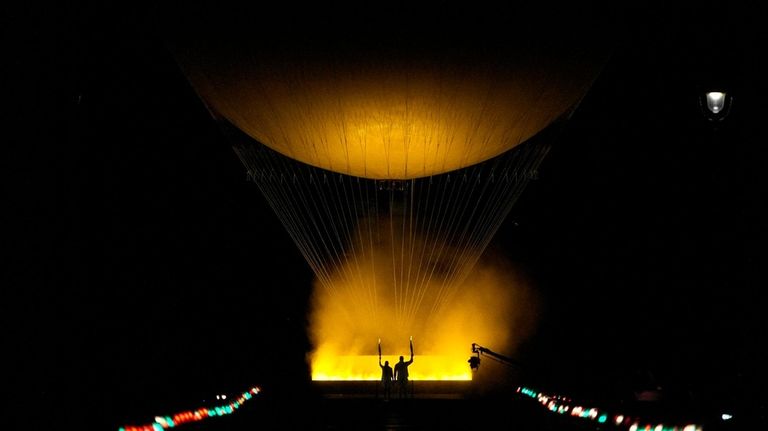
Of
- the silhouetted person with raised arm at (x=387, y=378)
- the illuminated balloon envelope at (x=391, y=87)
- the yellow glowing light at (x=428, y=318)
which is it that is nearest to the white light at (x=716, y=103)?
the illuminated balloon envelope at (x=391, y=87)

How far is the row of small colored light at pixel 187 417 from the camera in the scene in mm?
6766

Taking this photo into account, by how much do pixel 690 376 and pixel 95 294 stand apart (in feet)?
31.9

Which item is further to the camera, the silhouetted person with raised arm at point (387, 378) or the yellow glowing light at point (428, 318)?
the yellow glowing light at point (428, 318)

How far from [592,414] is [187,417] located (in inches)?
175

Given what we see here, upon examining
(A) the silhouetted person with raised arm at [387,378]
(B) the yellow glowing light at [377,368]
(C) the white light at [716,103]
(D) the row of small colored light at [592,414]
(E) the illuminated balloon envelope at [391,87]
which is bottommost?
(D) the row of small colored light at [592,414]

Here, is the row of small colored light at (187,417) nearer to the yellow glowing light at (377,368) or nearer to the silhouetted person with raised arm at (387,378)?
the silhouetted person with raised arm at (387,378)

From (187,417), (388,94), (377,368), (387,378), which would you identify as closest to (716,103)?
(388,94)

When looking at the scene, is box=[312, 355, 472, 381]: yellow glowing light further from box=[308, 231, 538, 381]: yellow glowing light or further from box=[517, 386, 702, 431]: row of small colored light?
box=[517, 386, 702, 431]: row of small colored light

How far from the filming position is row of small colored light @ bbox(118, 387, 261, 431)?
22.2 feet

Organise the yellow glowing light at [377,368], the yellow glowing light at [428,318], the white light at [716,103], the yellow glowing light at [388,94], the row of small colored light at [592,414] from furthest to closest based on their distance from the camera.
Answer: the yellow glowing light at [428,318] < the yellow glowing light at [377,368] < the yellow glowing light at [388,94] < the white light at [716,103] < the row of small colored light at [592,414]

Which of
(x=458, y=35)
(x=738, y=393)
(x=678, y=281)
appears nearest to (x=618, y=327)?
(x=678, y=281)

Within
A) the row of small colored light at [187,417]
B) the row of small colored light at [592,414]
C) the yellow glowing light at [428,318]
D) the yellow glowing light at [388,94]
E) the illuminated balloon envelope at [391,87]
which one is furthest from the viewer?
the yellow glowing light at [428,318]

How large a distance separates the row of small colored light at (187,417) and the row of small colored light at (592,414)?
14.3 feet

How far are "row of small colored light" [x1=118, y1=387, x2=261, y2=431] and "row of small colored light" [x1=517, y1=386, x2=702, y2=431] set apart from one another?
4369 mm
